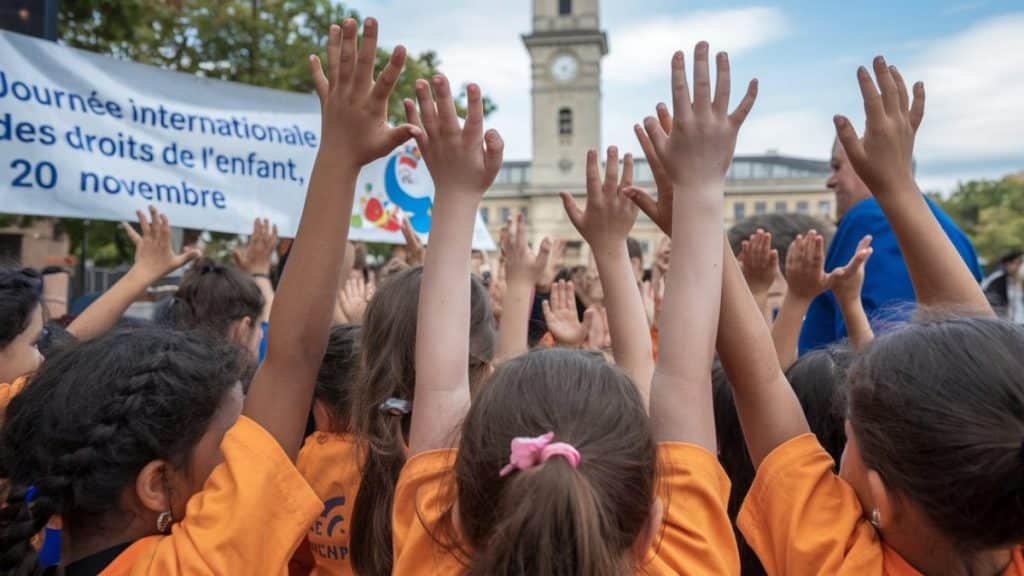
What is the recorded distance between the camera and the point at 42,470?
167cm

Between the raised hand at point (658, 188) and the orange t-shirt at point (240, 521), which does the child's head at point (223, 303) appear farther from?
the raised hand at point (658, 188)

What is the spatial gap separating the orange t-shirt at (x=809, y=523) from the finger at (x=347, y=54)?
114cm

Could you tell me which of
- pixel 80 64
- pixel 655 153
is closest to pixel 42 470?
pixel 655 153

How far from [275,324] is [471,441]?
0.54m

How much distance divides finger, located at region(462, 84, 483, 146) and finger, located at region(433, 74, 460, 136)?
0.08 feet

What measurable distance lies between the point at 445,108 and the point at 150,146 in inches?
140

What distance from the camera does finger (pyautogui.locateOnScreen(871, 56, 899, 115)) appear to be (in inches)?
73.2

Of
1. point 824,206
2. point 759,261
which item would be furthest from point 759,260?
point 824,206

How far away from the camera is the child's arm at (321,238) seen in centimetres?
174

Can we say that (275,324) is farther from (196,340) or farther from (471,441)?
(471,441)

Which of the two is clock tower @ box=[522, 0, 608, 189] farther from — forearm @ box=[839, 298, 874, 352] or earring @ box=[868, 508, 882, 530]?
earring @ box=[868, 508, 882, 530]

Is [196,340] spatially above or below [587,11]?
below

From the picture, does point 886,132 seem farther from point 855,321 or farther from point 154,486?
point 154,486

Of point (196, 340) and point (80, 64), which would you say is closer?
point (196, 340)
